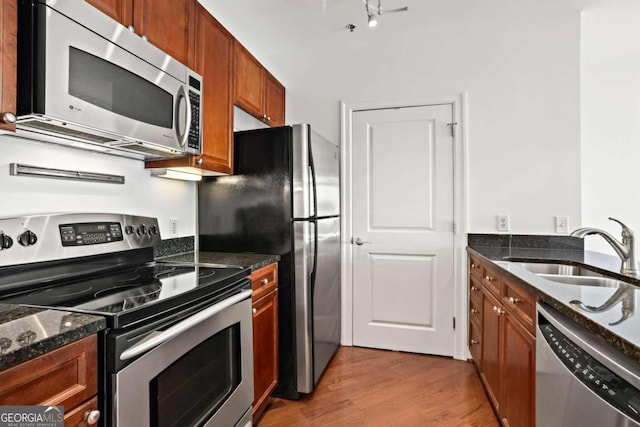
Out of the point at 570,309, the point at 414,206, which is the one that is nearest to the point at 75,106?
the point at 570,309

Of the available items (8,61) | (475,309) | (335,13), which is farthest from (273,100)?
(475,309)

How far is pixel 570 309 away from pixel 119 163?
6.51ft

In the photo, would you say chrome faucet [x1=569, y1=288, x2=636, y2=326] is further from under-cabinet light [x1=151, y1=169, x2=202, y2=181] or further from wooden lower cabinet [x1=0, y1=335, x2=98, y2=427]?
under-cabinet light [x1=151, y1=169, x2=202, y2=181]

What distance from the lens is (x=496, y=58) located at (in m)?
2.56

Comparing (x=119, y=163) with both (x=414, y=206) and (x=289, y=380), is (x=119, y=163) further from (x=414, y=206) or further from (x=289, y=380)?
(x=414, y=206)

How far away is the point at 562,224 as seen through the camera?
2.42 meters

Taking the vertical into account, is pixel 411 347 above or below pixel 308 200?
below

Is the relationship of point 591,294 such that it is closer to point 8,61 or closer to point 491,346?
point 491,346

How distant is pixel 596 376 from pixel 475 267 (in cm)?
159

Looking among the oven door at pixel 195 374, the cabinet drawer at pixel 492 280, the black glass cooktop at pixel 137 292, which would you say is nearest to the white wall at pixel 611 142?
the cabinet drawer at pixel 492 280

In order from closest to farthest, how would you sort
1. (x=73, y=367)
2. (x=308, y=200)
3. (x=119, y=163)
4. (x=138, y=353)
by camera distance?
(x=73, y=367) < (x=138, y=353) < (x=119, y=163) < (x=308, y=200)

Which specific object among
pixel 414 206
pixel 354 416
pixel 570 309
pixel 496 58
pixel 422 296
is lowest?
pixel 354 416

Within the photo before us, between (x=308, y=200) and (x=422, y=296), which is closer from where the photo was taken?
(x=308, y=200)

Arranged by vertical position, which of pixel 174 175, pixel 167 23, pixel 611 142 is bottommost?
pixel 174 175
